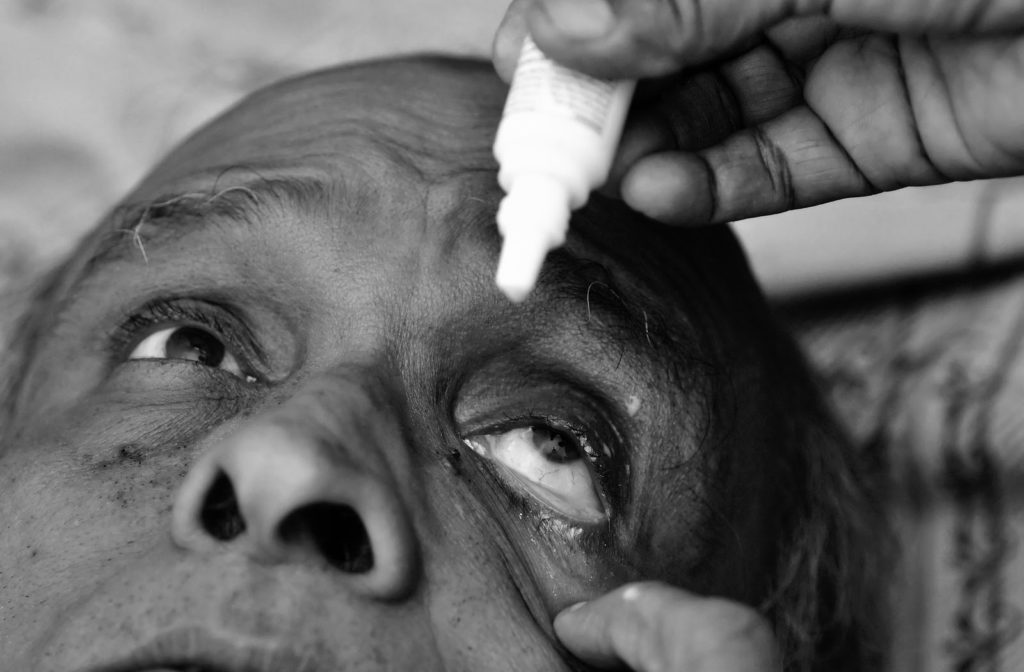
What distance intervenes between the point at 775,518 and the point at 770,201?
0.44 m

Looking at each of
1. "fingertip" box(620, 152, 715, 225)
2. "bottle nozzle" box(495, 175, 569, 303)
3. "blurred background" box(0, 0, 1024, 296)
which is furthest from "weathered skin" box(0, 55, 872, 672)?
"blurred background" box(0, 0, 1024, 296)

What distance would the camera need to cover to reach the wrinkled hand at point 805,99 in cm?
98

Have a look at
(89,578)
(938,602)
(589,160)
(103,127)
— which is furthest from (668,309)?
(103,127)

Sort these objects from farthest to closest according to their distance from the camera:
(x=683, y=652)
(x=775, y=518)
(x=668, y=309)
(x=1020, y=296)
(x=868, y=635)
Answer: (x=1020, y=296)
(x=868, y=635)
(x=775, y=518)
(x=668, y=309)
(x=683, y=652)

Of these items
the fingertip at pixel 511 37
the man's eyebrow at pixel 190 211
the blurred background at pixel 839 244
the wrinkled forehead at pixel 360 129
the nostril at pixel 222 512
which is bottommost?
the blurred background at pixel 839 244

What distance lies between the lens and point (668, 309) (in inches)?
49.3

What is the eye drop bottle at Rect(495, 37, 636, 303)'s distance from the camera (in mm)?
873

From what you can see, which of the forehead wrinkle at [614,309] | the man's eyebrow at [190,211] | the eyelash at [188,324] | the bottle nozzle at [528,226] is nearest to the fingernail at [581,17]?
the bottle nozzle at [528,226]

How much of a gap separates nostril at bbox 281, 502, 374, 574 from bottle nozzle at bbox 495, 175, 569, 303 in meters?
0.26

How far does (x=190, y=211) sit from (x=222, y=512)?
1.58 ft

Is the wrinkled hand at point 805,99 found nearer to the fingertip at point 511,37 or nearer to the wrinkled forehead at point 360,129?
the fingertip at point 511,37

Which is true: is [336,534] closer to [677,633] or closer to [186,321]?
[677,633]

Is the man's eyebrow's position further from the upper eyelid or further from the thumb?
the thumb

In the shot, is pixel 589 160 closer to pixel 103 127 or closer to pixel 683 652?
pixel 683 652
